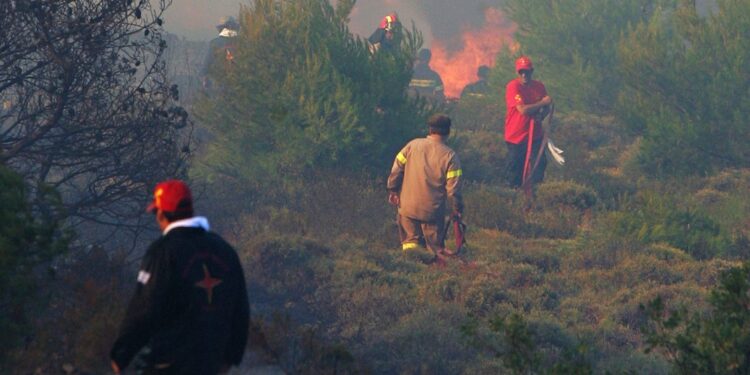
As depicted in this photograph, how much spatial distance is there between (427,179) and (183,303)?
28.1ft

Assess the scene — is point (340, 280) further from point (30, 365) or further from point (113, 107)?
point (30, 365)

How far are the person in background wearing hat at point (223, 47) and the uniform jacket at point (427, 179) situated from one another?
645 cm

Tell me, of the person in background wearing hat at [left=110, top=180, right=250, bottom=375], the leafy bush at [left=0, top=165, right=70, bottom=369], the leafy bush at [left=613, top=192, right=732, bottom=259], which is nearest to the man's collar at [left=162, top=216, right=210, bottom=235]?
the person in background wearing hat at [left=110, top=180, right=250, bottom=375]

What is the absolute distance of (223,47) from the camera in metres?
21.0

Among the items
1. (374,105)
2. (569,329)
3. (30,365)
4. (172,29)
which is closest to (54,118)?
(30,365)

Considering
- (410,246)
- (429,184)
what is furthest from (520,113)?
(429,184)

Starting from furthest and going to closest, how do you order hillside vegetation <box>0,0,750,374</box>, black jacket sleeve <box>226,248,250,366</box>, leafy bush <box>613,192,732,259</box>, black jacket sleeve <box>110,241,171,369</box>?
leafy bush <box>613,192,732,259</box> → hillside vegetation <box>0,0,750,374</box> → black jacket sleeve <box>226,248,250,366</box> → black jacket sleeve <box>110,241,171,369</box>

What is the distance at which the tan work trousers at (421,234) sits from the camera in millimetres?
13430

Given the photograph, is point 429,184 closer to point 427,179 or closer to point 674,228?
point 427,179

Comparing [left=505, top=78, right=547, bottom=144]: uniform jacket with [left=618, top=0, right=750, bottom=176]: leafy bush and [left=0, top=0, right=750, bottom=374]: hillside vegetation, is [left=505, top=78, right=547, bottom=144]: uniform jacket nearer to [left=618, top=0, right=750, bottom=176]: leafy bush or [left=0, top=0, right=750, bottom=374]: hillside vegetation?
[left=0, top=0, right=750, bottom=374]: hillside vegetation

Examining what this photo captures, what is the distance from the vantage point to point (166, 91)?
35.6ft

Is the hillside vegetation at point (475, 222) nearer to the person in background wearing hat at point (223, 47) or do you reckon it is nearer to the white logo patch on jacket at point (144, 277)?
the person in background wearing hat at point (223, 47)

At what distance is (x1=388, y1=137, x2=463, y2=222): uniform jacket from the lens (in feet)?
42.6

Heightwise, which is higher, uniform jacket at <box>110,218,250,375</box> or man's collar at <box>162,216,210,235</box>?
man's collar at <box>162,216,210,235</box>
